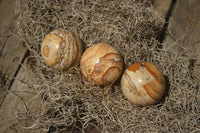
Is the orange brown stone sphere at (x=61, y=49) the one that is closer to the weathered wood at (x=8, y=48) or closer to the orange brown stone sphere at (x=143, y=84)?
the weathered wood at (x=8, y=48)

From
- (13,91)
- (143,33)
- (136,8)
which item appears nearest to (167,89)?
(143,33)

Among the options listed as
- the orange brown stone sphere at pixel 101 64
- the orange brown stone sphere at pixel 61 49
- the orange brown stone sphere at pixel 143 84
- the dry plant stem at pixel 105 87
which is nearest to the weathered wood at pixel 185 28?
the dry plant stem at pixel 105 87

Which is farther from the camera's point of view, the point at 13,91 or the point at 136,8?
the point at 136,8

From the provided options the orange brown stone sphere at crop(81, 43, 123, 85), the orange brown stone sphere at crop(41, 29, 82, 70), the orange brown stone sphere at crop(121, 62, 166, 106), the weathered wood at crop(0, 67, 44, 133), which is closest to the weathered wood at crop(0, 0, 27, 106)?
the weathered wood at crop(0, 67, 44, 133)

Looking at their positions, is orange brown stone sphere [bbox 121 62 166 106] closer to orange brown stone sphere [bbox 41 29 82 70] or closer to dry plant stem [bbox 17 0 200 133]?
dry plant stem [bbox 17 0 200 133]

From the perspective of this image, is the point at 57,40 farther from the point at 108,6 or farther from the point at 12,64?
the point at 108,6
